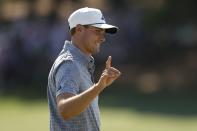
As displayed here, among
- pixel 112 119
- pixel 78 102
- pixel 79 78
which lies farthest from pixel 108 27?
pixel 112 119

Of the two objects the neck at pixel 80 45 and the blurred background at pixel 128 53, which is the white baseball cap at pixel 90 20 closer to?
the neck at pixel 80 45

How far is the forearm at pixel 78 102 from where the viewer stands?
5016 millimetres

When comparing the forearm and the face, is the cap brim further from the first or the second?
the forearm

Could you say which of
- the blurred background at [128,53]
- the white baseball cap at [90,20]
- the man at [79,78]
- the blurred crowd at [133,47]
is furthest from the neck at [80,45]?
the blurred crowd at [133,47]

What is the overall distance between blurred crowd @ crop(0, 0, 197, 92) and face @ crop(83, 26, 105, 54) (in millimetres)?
13536

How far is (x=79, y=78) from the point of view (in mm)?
5293

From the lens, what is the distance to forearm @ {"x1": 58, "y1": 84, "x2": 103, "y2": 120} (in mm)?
5016

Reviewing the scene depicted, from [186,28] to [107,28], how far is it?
14584 mm

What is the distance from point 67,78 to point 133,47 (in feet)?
49.0

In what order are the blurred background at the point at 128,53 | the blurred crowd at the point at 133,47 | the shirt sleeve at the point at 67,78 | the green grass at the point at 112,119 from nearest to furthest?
1. the shirt sleeve at the point at 67,78
2. the green grass at the point at 112,119
3. the blurred background at the point at 128,53
4. the blurred crowd at the point at 133,47

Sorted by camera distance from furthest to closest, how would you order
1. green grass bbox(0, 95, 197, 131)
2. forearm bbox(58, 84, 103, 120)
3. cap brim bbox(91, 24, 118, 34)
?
1. green grass bbox(0, 95, 197, 131)
2. cap brim bbox(91, 24, 118, 34)
3. forearm bbox(58, 84, 103, 120)

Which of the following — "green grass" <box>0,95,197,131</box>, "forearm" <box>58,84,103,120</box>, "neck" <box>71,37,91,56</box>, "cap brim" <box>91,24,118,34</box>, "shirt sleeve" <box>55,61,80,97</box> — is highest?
"cap brim" <box>91,24,118,34</box>

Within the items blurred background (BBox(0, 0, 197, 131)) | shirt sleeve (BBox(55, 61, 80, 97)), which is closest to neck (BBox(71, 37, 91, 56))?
shirt sleeve (BBox(55, 61, 80, 97))

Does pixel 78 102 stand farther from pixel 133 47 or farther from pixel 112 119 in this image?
pixel 133 47
